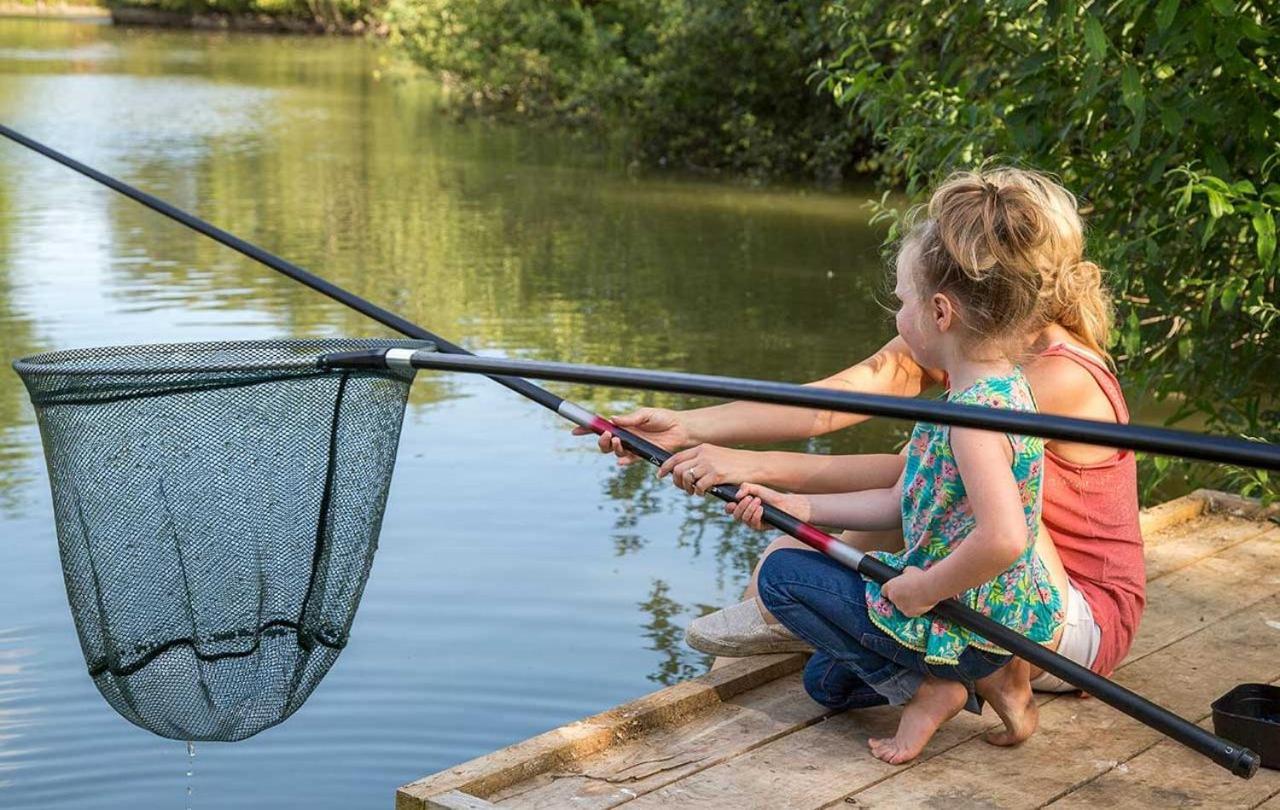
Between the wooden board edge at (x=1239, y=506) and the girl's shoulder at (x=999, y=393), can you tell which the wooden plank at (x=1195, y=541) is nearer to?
the wooden board edge at (x=1239, y=506)

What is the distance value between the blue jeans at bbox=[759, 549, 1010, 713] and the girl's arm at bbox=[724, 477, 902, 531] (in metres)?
0.08

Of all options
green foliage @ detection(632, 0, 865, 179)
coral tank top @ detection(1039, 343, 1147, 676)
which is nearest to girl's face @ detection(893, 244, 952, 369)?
coral tank top @ detection(1039, 343, 1147, 676)

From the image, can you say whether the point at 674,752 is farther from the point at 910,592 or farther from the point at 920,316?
the point at 920,316

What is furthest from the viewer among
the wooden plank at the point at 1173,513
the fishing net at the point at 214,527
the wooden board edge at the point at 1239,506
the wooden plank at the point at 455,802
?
the wooden board edge at the point at 1239,506

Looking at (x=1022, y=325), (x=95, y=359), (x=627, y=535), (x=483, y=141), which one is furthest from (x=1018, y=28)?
(x=483, y=141)

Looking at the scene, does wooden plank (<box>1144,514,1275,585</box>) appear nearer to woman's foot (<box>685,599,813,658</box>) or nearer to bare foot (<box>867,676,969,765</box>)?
woman's foot (<box>685,599,813,658</box>)

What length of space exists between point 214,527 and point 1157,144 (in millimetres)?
3386

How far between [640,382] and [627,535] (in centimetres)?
368

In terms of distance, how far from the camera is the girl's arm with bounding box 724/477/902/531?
2.97 m

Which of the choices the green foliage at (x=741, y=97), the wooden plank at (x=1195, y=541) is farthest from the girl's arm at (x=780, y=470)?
the green foliage at (x=741, y=97)

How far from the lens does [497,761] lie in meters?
2.80

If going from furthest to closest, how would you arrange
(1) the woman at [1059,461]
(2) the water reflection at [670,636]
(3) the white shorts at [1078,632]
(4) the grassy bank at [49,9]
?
(4) the grassy bank at [49,9], (2) the water reflection at [670,636], (3) the white shorts at [1078,632], (1) the woman at [1059,461]

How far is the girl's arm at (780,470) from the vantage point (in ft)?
9.75

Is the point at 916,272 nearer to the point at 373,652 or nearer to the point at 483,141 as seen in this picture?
the point at 373,652
